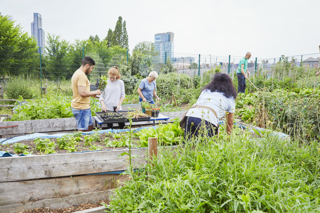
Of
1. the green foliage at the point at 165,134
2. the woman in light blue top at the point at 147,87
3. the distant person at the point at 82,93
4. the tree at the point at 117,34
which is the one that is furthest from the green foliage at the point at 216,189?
the tree at the point at 117,34

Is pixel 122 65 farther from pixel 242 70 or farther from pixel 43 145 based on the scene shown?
pixel 43 145

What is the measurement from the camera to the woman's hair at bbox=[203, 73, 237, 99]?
3.01 meters

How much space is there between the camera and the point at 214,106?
2.90m

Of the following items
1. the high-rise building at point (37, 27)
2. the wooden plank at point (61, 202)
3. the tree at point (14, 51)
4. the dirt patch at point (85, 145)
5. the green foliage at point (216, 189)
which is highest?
the high-rise building at point (37, 27)

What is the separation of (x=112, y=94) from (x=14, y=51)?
42.4 ft

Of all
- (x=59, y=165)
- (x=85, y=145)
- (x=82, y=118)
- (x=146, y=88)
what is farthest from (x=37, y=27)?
(x=59, y=165)

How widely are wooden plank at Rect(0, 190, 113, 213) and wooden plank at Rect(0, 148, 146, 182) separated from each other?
25 cm

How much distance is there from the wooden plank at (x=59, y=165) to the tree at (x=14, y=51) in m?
10.7

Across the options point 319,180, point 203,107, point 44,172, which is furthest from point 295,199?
point 44,172

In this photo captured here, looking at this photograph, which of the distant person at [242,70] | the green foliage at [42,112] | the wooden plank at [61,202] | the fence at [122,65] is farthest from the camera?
the fence at [122,65]

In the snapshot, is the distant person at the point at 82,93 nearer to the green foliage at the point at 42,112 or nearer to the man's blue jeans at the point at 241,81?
the green foliage at the point at 42,112

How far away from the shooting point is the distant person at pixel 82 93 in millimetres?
3754

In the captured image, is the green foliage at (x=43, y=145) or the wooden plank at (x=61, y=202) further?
the green foliage at (x=43, y=145)

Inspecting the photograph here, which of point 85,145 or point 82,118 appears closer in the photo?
point 85,145
